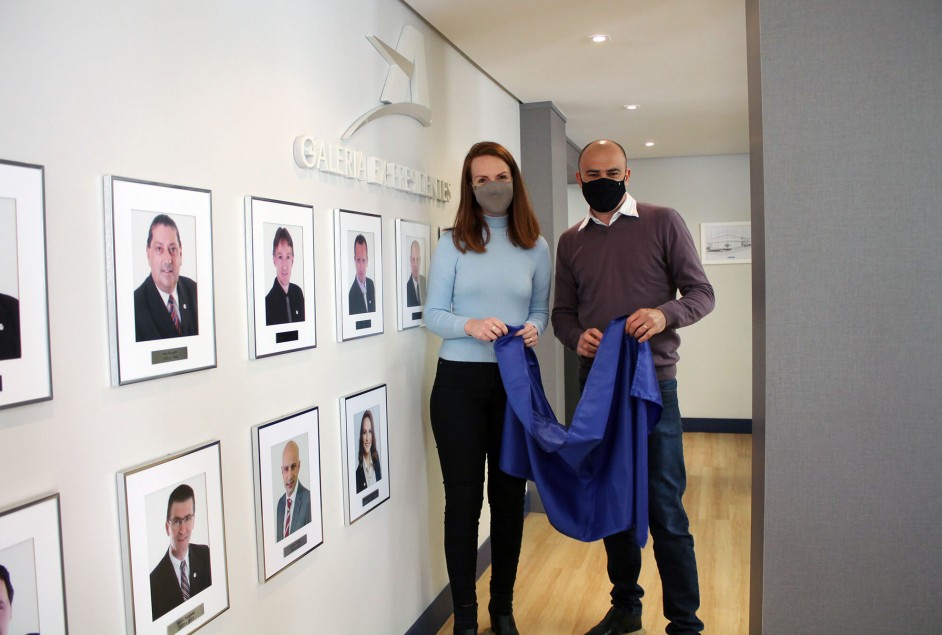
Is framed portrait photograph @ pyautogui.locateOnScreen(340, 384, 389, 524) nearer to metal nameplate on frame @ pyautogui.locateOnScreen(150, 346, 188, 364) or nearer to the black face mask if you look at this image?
metal nameplate on frame @ pyautogui.locateOnScreen(150, 346, 188, 364)

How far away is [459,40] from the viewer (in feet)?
10.8

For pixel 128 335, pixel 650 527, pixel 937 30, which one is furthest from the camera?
pixel 650 527

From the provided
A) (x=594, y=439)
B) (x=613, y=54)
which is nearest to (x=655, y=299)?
(x=594, y=439)

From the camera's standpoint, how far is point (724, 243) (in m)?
7.26

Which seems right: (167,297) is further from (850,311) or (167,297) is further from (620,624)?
(620,624)

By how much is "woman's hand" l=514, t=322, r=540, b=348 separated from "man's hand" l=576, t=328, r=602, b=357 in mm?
173

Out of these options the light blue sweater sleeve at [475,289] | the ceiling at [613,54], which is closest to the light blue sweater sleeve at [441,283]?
the light blue sweater sleeve at [475,289]

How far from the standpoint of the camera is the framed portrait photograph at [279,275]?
1863 mm

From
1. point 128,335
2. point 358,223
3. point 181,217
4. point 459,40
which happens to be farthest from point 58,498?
point 459,40

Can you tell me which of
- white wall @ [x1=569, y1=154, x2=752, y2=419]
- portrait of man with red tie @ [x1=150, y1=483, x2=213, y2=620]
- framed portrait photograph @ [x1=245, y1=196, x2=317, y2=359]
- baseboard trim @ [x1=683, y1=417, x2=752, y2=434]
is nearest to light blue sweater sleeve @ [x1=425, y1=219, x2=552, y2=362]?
framed portrait photograph @ [x1=245, y1=196, x2=317, y2=359]

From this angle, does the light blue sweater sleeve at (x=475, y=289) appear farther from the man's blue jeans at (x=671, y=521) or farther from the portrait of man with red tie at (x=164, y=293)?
the portrait of man with red tie at (x=164, y=293)

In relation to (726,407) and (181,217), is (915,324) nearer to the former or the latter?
(181,217)

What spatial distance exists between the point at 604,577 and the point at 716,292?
433 cm

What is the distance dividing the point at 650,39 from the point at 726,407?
4.77 meters
